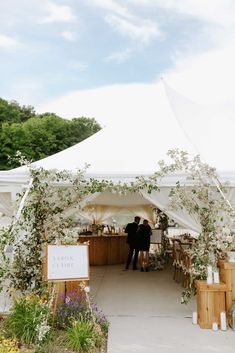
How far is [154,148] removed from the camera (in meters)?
7.52

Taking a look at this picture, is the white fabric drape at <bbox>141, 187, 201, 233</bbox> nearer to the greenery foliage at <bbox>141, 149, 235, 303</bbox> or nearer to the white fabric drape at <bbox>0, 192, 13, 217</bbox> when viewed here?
the greenery foliage at <bbox>141, 149, 235, 303</bbox>

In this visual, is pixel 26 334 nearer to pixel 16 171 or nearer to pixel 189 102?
pixel 16 171

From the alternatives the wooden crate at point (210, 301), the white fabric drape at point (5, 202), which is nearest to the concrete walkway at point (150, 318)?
the wooden crate at point (210, 301)

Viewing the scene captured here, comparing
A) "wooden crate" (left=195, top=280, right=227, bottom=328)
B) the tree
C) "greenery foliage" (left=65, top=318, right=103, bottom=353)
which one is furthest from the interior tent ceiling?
the tree

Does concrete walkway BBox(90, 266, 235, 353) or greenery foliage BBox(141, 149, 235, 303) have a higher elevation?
greenery foliage BBox(141, 149, 235, 303)

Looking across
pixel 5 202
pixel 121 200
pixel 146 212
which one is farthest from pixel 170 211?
pixel 146 212

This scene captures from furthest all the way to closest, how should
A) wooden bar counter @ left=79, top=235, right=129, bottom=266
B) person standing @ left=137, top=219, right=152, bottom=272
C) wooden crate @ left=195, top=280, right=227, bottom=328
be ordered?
wooden bar counter @ left=79, top=235, right=129, bottom=266, person standing @ left=137, top=219, right=152, bottom=272, wooden crate @ left=195, top=280, right=227, bottom=328

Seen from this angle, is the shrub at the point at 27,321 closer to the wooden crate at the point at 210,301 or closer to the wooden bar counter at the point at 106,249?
the wooden crate at the point at 210,301

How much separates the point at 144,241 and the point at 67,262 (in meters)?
5.14

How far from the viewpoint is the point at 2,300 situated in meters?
7.04

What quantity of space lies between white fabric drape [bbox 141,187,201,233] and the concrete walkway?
4.75 feet

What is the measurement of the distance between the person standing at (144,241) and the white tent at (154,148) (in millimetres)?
3077

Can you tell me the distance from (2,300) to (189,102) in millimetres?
5710

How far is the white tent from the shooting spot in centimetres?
674
